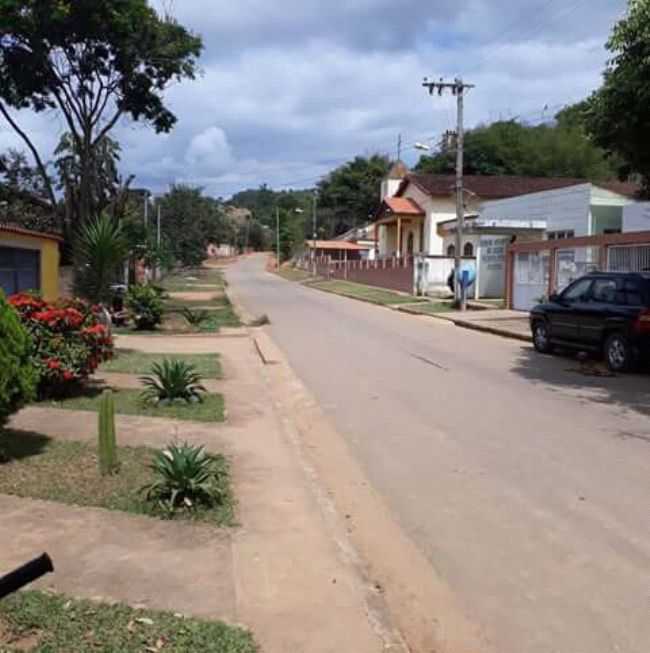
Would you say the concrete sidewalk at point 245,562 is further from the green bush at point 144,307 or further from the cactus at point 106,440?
the green bush at point 144,307

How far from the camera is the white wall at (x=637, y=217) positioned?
83.5 feet

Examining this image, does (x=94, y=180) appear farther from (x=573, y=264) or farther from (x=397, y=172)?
(x=397, y=172)

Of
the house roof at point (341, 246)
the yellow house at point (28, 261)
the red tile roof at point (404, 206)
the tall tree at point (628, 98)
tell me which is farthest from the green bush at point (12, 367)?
the house roof at point (341, 246)

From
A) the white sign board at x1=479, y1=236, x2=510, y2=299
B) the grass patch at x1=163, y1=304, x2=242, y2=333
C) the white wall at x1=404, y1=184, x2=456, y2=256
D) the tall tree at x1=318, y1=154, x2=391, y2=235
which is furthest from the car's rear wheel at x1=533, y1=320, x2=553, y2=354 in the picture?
the tall tree at x1=318, y1=154, x2=391, y2=235

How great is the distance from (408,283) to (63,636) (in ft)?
129

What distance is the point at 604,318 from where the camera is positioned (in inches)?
594

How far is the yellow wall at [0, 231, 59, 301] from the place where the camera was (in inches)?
789

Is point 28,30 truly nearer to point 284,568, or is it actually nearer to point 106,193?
point 106,193

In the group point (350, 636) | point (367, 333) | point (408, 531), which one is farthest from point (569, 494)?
point (367, 333)

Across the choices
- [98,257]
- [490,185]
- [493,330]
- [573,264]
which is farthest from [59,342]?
[490,185]

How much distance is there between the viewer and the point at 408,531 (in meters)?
5.89

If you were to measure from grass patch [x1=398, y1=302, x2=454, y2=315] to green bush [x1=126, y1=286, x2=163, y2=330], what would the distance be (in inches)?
446

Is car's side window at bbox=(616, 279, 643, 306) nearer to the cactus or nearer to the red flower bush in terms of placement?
the red flower bush

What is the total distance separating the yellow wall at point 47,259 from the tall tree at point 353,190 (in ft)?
234
